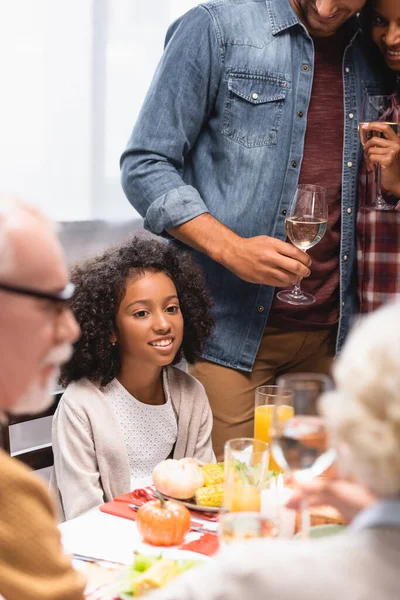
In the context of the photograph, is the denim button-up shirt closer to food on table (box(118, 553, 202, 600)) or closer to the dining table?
the dining table

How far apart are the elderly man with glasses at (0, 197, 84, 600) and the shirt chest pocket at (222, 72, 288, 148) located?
4.90 feet

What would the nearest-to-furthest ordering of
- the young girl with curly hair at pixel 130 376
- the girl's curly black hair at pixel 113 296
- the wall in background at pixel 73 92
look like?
the young girl with curly hair at pixel 130 376 → the girl's curly black hair at pixel 113 296 → the wall in background at pixel 73 92

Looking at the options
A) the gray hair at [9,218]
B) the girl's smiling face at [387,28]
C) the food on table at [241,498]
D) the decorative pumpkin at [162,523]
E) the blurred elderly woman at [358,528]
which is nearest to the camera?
the blurred elderly woman at [358,528]

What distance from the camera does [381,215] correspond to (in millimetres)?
2625

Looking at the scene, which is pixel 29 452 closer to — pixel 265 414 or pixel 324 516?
pixel 265 414

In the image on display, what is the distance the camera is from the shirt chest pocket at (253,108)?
99.2 inches

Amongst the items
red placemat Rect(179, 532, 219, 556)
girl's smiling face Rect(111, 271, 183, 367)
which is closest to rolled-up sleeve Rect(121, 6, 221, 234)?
girl's smiling face Rect(111, 271, 183, 367)

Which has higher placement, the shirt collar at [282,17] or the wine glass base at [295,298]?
the shirt collar at [282,17]

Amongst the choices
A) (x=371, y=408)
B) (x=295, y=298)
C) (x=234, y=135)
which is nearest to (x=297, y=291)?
(x=295, y=298)

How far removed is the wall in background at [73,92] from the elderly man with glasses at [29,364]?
208 centimetres

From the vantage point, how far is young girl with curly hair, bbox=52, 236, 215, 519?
7.12 feet

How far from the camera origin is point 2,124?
3.11 meters

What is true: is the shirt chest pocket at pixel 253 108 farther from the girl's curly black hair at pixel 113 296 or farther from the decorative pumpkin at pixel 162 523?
the decorative pumpkin at pixel 162 523

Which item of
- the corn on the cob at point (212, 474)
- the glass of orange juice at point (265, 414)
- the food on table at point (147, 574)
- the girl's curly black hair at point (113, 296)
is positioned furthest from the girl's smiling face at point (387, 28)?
the food on table at point (147, 574)
